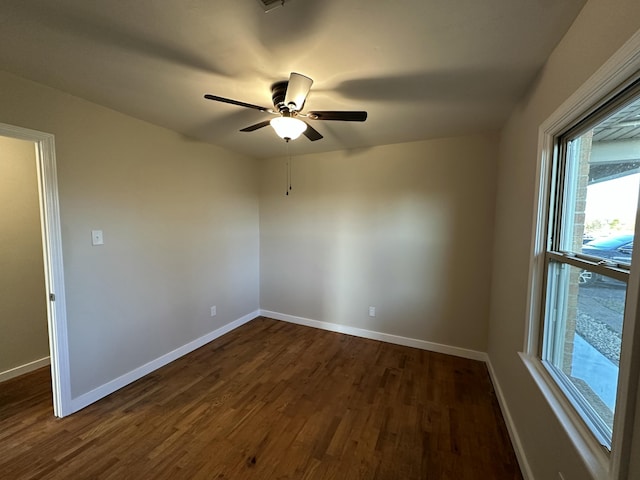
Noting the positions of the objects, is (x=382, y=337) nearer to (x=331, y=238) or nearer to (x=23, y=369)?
(x=331, y=238)

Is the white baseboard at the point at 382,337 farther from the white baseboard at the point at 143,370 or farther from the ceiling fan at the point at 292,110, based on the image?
the ceiling fan at the point at 292,110

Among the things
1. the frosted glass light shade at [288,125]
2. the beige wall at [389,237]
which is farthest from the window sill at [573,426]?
the frosted glass light shade at [288,125]

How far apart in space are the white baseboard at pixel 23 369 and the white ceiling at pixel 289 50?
2.56 meters

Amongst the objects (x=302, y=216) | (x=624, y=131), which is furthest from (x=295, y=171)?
(x=624, y=131)

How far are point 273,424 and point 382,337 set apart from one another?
1.74 m

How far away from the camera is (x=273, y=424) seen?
1.89 metres

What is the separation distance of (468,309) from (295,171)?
2.72 meters

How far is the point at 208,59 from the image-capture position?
148cm

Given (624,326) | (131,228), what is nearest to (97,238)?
(131,228)

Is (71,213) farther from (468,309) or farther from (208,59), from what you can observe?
(468,309)

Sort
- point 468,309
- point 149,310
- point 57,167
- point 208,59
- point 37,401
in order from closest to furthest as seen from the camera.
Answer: point 208,59 < point 57,167 < point 37,401 < point 149,310 < point 468,309

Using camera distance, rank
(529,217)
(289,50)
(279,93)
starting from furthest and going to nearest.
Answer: (279,93)
(529,217)
(289,50)

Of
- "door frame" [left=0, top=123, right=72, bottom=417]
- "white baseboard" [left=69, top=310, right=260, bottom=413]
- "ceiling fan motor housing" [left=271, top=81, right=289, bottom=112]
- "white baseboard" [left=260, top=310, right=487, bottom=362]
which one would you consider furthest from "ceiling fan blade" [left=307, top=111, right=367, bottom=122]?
"white baseboard" [left=69, top=310, right=260, bottom=413]

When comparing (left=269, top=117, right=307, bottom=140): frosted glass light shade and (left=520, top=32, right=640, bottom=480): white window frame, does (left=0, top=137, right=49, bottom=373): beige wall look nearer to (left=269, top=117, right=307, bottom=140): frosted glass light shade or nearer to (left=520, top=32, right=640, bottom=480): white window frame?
(left=269, top=117, right=307, bottom=140): frosted glass light shade
